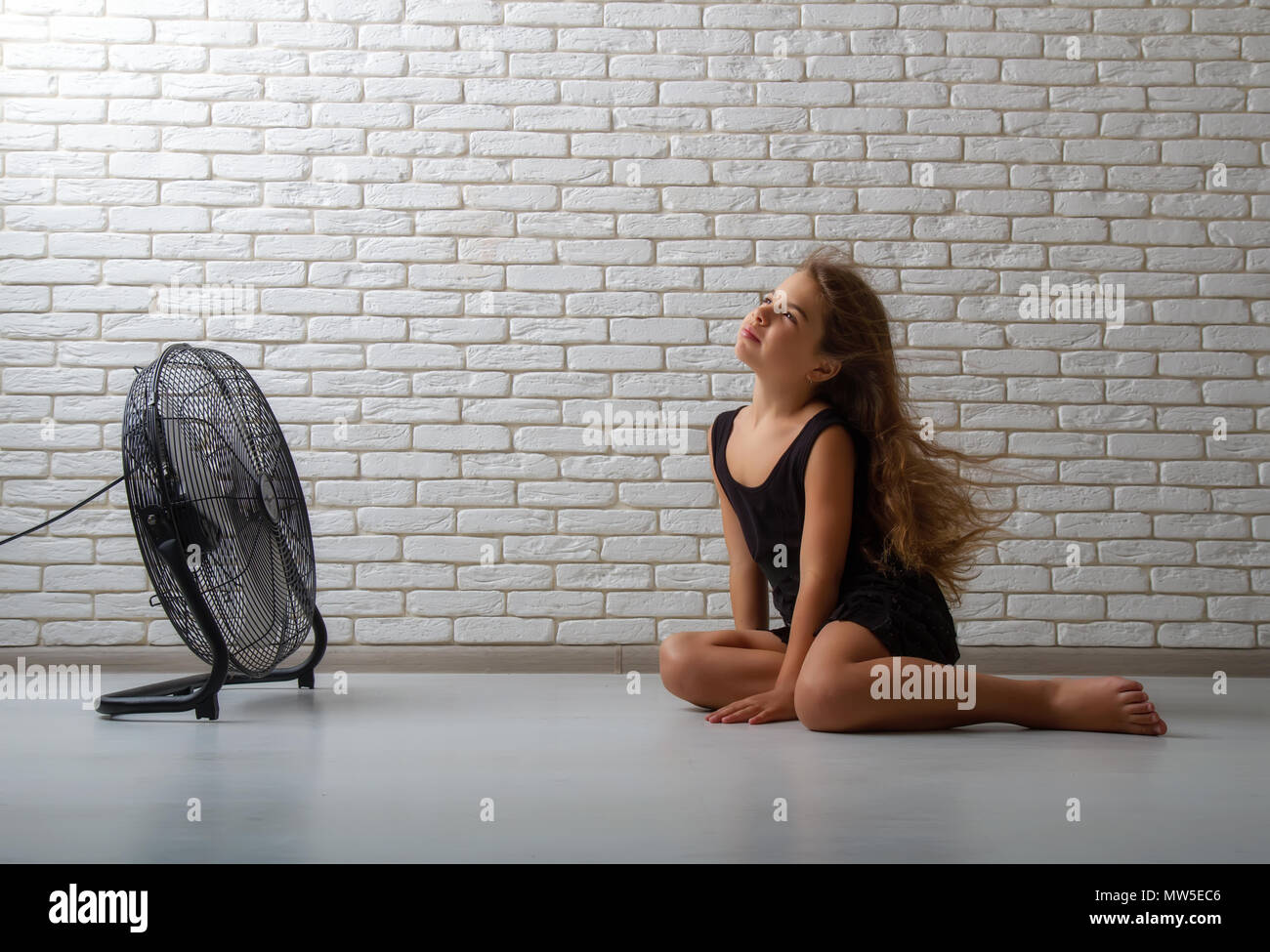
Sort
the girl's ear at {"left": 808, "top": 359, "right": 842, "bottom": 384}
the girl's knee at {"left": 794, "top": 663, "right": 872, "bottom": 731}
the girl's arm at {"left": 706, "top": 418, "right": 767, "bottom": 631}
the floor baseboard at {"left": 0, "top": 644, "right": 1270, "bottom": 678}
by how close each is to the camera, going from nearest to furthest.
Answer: the girl's knee at {"left": 794, "top": 663, "right": 872, "bottom": 731}, the girl's ear at {"left": 808, "top": 359, "right": 842, "bottom": 384}, the girl's arm at {"left": 706, "top": 418, "right": 767, "bottom": 631}, the floor baseboard at {"left": 0, "top": 644, "right": 1270, "bottom": 678}

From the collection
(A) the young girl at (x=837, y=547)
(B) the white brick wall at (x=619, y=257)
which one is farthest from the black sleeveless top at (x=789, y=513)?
(B) the white brick wall at (x=619, y=257)

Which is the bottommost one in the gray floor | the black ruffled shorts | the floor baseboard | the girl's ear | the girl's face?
the floor baseboard

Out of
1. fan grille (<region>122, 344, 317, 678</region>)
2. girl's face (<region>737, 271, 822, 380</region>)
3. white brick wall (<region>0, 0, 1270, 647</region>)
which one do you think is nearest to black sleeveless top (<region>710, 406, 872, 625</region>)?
girl's face (<region>737, 271, 822, 380</region>)

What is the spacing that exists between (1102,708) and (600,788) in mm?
938

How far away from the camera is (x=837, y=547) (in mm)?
1852

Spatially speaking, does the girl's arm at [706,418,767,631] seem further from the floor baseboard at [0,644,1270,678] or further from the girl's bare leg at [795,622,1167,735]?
the floor baseboard at [0,644,1270,678]

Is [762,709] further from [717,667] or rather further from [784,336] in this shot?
[784,336]

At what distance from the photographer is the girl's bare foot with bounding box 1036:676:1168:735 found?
1777 mm

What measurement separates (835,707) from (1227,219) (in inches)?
76.9

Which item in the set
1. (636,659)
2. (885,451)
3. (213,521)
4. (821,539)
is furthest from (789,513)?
(213,521)

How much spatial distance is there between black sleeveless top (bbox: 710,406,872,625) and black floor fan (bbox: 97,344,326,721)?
3.04 feet

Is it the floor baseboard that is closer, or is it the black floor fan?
the black floor fan

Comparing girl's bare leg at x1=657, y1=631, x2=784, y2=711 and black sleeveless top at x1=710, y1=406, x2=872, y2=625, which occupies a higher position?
black sleeveless top at x1=710, y1=406, x2=872, y2=625

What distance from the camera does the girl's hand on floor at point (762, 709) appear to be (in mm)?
1848
